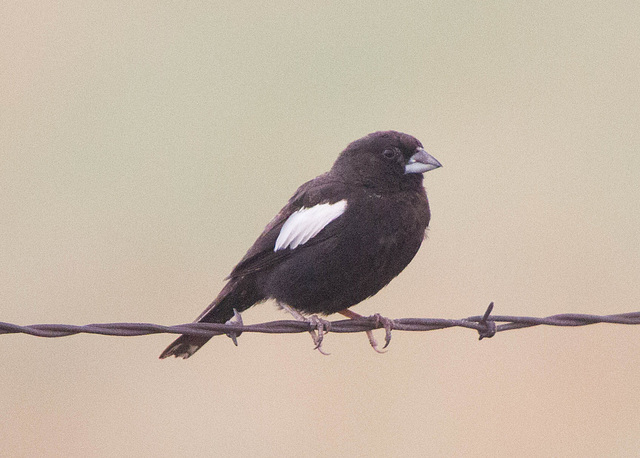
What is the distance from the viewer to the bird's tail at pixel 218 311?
466 cm

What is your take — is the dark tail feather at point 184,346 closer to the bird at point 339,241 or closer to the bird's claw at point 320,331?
the bird at point 339,241

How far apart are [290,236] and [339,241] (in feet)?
1.02

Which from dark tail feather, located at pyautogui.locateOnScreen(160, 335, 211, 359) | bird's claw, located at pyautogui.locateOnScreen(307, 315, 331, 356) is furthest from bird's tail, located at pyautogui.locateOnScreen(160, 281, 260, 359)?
bird's claw, located at pyautogui.locateOnScreen(307, 315, 331, 356)

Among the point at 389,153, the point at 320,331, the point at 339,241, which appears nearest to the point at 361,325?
the point at 320,331

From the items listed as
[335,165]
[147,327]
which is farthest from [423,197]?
[147,327]

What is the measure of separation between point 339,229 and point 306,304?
1.58ft

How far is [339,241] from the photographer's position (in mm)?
4391

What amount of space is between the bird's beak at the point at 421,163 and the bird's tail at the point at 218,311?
1168mm

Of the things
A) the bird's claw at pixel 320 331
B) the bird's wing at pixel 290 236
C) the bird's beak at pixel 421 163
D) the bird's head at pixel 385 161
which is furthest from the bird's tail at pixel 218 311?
the bird's beak at pixel 421 163

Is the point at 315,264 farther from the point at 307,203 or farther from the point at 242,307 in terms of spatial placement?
the point at 242,307

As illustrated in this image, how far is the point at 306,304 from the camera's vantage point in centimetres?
457

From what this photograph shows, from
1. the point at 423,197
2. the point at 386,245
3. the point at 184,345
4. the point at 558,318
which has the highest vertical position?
the point at 423,197

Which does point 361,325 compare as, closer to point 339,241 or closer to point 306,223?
point 339,241

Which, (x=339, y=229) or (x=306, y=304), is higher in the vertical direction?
(x=339, y=229)
